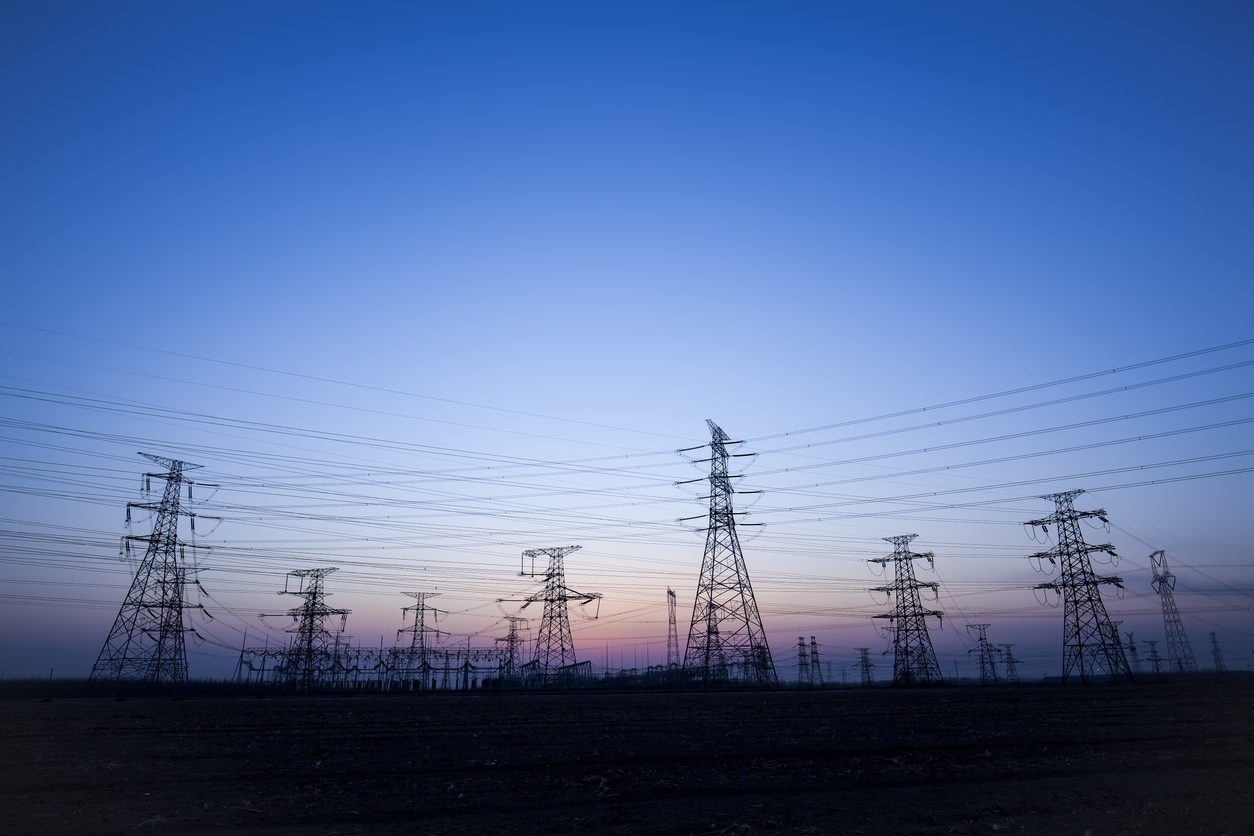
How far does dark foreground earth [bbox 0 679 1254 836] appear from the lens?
817 centimetres

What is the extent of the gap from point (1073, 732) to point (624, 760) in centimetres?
1172

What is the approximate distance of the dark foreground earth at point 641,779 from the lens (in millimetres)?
8172

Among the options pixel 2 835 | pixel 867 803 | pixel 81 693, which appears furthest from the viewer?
pixel 81 693

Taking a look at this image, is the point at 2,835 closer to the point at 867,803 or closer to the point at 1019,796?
the point at 867,803

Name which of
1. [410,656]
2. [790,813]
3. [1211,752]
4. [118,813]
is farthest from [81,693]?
[1211,752]

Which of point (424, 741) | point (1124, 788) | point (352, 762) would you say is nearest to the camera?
point (1124, 788)

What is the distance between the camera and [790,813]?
8562mm

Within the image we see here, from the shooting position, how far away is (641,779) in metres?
10.9

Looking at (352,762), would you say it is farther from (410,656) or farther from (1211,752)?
(410,656)

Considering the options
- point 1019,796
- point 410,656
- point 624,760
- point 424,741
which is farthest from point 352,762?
point 410,656

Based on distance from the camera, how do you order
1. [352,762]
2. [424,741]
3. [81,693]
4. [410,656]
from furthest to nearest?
[410,656] → [81,693] → [424,741] → [352,762]

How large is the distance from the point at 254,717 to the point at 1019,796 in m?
24.9

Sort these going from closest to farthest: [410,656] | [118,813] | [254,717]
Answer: [118,813] → [254,717] → [410,656]

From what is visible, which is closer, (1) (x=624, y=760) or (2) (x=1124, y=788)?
(2) (x=1124, y=788)
